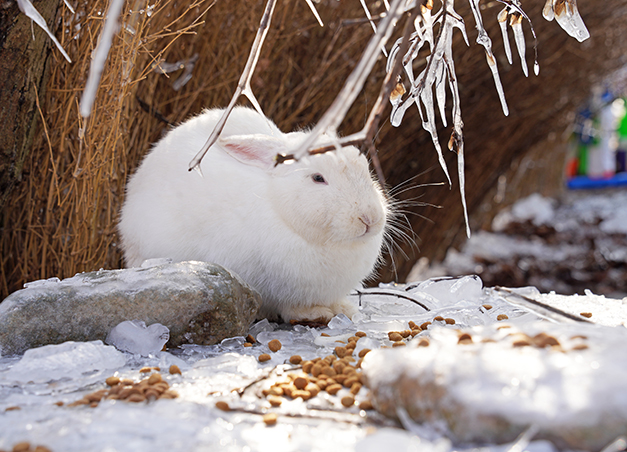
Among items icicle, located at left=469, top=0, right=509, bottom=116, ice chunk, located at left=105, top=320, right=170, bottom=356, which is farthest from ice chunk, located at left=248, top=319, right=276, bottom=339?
icicle, located at left=469, top=0, right=509, bottom=116

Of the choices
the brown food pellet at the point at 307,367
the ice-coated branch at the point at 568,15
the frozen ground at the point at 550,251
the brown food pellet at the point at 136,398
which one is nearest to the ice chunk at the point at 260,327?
the brown food pellet at the point at 307,367

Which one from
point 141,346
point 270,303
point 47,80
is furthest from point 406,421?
point 47,80

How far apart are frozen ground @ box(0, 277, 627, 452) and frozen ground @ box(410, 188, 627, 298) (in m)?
3.01

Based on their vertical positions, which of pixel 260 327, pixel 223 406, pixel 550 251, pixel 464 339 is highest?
pixel 464 339

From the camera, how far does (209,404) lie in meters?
0.98

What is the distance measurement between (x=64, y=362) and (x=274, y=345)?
0.46 meters

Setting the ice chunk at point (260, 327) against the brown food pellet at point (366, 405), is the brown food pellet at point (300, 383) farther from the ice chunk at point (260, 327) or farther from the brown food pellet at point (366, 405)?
the ice chunk at point (260, 327)

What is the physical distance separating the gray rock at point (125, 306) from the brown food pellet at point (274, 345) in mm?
111

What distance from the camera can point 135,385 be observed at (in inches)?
41.8

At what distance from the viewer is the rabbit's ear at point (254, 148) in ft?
5.29

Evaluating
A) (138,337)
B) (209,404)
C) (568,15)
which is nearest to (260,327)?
(138,337)

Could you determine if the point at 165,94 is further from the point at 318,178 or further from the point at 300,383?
the point at 300,383

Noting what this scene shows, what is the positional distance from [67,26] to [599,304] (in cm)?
185

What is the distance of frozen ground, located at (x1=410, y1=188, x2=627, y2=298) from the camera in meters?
5.08
